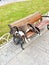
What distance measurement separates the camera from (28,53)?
577 centimetres

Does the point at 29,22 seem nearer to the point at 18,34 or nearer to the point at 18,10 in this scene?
the point at 18,34

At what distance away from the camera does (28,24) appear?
6.53 m

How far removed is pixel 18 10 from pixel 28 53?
4.79 m

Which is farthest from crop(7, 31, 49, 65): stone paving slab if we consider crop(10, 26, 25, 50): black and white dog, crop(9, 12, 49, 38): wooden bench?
crop(9, 12, 49, 38): wooden bench

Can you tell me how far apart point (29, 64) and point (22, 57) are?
46 centimetres

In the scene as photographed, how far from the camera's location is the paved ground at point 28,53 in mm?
5352

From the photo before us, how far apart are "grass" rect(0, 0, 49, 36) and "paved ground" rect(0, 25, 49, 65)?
1.67m

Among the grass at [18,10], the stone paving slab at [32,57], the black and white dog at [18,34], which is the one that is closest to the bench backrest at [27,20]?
the black and white dog at [18,34]

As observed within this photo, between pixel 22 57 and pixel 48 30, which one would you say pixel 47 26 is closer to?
pixel 48 30

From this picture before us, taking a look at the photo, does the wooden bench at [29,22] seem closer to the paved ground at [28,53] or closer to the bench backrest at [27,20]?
the bench backrest at [27,20]

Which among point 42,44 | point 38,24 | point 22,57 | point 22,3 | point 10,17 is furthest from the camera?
point 22,3

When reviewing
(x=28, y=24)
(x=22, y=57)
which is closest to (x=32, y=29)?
(x=28, y=24)

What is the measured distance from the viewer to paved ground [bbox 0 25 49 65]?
535cm

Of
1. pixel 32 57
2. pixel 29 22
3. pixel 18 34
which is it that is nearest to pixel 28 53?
pixel 32 57
